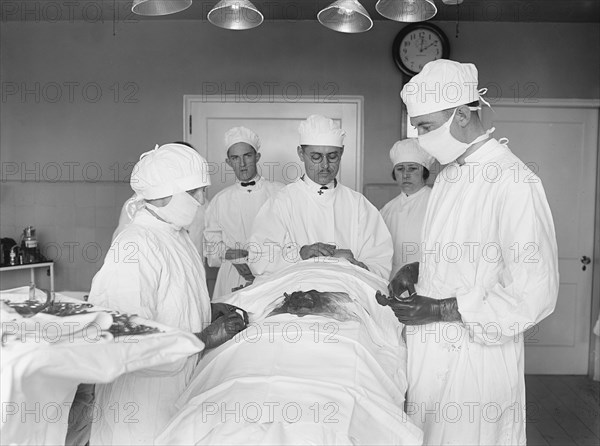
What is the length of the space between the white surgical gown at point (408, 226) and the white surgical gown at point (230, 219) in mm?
1054

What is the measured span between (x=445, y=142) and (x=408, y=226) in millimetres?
2068

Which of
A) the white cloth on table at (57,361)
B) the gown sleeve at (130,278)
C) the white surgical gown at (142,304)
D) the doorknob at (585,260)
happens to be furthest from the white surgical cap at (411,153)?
the white cloth on table at (57,361)

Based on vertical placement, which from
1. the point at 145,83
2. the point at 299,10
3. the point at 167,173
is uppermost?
the point at 299,10

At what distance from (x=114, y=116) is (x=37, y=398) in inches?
178

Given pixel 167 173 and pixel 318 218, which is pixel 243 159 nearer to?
pixel 318 218

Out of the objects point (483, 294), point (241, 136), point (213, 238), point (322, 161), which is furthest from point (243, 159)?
point (483, 294)

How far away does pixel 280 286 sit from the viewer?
279cm

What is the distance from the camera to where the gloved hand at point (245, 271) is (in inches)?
163

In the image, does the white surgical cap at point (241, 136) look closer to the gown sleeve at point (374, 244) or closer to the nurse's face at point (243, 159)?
the nurse's face at point (243, 159)

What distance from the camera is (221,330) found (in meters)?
2.35

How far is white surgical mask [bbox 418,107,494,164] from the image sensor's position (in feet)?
7.48

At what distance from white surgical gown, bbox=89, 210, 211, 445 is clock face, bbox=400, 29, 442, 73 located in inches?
150

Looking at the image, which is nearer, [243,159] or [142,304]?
[142,304]

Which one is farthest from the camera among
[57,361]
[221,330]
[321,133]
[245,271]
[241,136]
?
[241,136]
